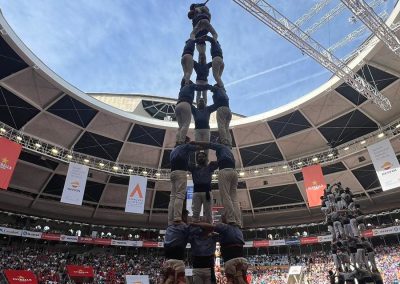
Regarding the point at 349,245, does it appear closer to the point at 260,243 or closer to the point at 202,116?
the point at 202,116

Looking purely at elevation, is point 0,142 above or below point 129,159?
below

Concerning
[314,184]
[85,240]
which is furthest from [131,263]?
[314,184]

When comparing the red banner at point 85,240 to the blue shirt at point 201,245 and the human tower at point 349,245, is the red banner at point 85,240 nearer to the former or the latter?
the human tower at point 349,245

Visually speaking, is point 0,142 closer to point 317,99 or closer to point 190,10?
point 190,10

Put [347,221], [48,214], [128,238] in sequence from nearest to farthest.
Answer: [347,221]
[48,214]
[128,238]

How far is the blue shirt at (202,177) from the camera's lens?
307 inches

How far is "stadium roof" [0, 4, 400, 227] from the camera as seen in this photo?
87.3 feet

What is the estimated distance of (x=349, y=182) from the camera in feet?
115

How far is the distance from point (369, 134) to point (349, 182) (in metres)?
6.43

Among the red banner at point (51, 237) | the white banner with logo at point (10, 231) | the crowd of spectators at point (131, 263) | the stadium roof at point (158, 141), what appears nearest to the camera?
the stadium roof at point (158, 141)

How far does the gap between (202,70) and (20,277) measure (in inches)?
1045

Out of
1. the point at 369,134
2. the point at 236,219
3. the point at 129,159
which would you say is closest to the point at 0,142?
the point at 129,159

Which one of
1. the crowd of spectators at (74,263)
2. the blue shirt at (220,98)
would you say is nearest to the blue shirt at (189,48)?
the blue shirt at (220,98)

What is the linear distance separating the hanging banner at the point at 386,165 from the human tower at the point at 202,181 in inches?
779
